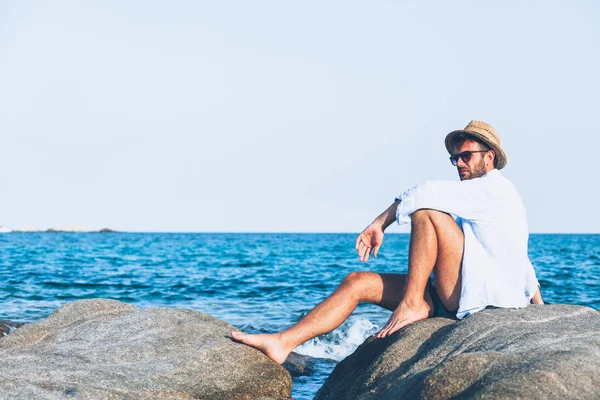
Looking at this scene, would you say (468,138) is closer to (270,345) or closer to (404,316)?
(404,316)

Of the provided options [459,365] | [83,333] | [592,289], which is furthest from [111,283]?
[459,365]

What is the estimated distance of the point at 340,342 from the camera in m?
10.6

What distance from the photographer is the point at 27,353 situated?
586cm

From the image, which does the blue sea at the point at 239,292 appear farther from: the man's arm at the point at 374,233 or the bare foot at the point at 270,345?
the man's arm at the point at 374,233

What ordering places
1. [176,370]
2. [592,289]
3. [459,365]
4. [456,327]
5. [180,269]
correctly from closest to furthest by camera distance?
1. [459,365]
2. [456,327]
3. [176,370]
4. [592,289]
5. [180,269]

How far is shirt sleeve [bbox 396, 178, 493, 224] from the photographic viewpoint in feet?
17.3

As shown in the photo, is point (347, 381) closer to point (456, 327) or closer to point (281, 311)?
point (456, 327)

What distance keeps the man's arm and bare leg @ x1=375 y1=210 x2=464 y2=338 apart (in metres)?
0.25

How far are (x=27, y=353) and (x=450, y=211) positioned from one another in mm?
3546

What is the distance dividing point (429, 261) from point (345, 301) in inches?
30.5

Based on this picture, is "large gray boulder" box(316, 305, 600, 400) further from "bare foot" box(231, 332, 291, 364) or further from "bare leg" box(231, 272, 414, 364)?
"bare foot" box(231, 332, 291, 364)

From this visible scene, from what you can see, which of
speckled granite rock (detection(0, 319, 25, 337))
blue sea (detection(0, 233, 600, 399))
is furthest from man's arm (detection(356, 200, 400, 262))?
speckled granite rock (detection(0, 319, 25, 337))

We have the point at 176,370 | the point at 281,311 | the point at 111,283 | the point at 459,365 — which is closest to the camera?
the point at 459,365

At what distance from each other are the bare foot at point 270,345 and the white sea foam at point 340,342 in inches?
147
